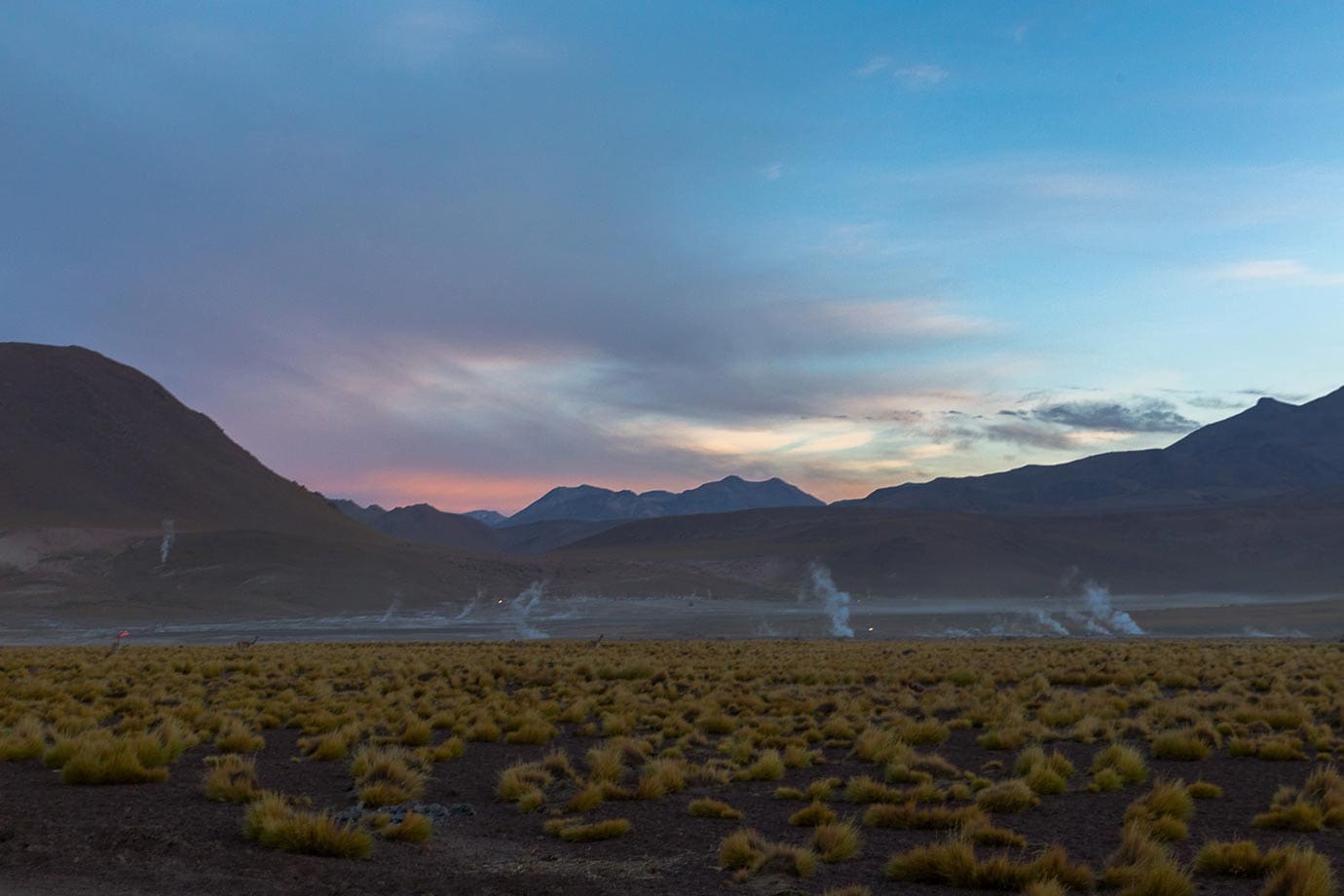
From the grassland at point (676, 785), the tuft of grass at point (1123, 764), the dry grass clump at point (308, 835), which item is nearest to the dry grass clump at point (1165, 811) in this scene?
the grassland at point (676, 785)

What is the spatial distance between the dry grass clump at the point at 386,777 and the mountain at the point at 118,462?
11306 cm

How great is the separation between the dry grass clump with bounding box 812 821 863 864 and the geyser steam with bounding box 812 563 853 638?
2143 inches

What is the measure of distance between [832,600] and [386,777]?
331 feet

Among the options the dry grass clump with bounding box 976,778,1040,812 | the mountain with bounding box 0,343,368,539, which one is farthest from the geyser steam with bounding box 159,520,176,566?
the dry grass clump with bounding box 976,778,1040,812

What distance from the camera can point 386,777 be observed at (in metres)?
12.1

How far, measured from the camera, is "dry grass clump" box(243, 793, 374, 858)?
8.88m

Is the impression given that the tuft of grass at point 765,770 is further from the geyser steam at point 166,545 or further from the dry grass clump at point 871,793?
the geyser steam at point 166,545

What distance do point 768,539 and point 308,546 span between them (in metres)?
75.6

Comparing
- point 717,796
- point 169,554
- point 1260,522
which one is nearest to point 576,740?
point 717,796

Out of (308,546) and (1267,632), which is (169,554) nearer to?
(308,546)

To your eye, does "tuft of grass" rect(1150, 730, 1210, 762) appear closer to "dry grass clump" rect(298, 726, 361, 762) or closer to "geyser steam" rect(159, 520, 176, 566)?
"dry grass clump" rect(298, 726, 361, 762)

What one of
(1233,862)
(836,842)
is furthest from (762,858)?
(1233,862)

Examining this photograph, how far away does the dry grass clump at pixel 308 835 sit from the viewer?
8.88 meters

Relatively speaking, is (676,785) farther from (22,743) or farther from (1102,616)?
(1102,616)
